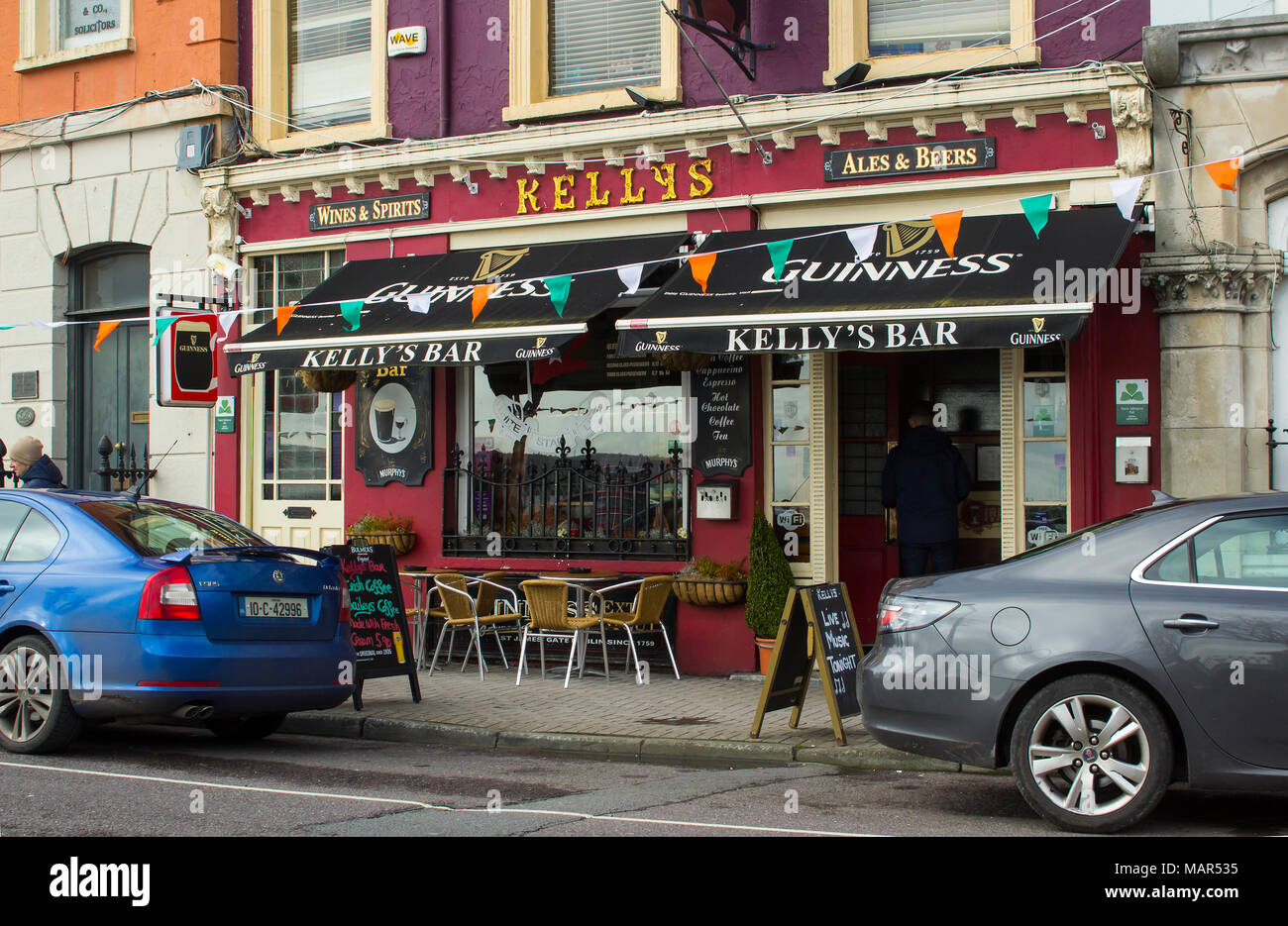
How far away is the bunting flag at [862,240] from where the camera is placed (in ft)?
35.6

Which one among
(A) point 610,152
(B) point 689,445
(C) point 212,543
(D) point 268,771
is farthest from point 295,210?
(D) point 268,771

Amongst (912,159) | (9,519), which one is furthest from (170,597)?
(912,159)

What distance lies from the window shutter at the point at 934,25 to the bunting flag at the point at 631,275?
8.98 ft

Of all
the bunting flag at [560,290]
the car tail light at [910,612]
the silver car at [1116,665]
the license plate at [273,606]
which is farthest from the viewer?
the bunting flag at [560,290]

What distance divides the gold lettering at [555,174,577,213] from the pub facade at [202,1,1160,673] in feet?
0.07

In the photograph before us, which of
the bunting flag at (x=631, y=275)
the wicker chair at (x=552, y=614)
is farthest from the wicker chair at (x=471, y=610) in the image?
the bunting flag at (x=631, y=275)

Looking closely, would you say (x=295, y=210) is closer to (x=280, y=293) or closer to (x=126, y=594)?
(x=280, y=293)

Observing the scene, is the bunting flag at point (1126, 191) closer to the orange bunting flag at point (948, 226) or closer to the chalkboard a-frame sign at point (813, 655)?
the orange bunting flag at point (948, 226)

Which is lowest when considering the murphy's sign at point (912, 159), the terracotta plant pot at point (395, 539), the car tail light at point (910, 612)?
the car tail light at point (910, 612)

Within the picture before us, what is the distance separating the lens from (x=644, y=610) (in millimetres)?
11500

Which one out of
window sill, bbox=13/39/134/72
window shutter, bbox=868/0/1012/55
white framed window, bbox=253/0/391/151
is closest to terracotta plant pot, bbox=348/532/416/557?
white framed window, bbox=253/0/391/151

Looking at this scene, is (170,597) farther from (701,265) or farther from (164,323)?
(164,323)

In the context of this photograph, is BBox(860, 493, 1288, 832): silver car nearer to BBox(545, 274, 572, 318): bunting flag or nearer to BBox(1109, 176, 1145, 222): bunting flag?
BBox(1109, 176, 1145, 222): bunting flag
